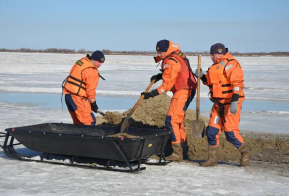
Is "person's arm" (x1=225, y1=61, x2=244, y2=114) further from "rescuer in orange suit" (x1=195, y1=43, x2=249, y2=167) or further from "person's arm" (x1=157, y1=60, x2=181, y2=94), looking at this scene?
"person's arm" (x1=157, y1=60, x2=181, y2=94)

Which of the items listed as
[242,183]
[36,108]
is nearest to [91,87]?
[242,183]

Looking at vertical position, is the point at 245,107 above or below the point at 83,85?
below

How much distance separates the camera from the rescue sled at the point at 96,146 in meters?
5.26

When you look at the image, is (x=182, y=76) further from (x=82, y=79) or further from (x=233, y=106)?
(x=82, y=79)

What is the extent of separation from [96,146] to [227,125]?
5.54 ft

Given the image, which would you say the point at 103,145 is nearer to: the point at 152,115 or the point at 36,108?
the point at 152,115

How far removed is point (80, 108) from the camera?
21.4 feet

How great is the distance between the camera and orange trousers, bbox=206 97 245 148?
5.63 meters

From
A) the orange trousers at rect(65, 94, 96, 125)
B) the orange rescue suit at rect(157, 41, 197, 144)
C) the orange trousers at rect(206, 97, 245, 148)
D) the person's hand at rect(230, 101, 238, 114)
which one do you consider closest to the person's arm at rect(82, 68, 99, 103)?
the orange trousers at rect(65, 94, 96, 125)

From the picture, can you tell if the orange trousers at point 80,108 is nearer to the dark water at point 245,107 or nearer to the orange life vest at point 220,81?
the orange life vest at point 220,81

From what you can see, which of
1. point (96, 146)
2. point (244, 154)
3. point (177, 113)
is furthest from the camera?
point (177, 113)

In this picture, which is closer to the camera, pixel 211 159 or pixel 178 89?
pixel 211 159

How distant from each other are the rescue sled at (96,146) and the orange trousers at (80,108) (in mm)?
309

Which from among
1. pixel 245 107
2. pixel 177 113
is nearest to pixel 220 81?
pixel 177 113
